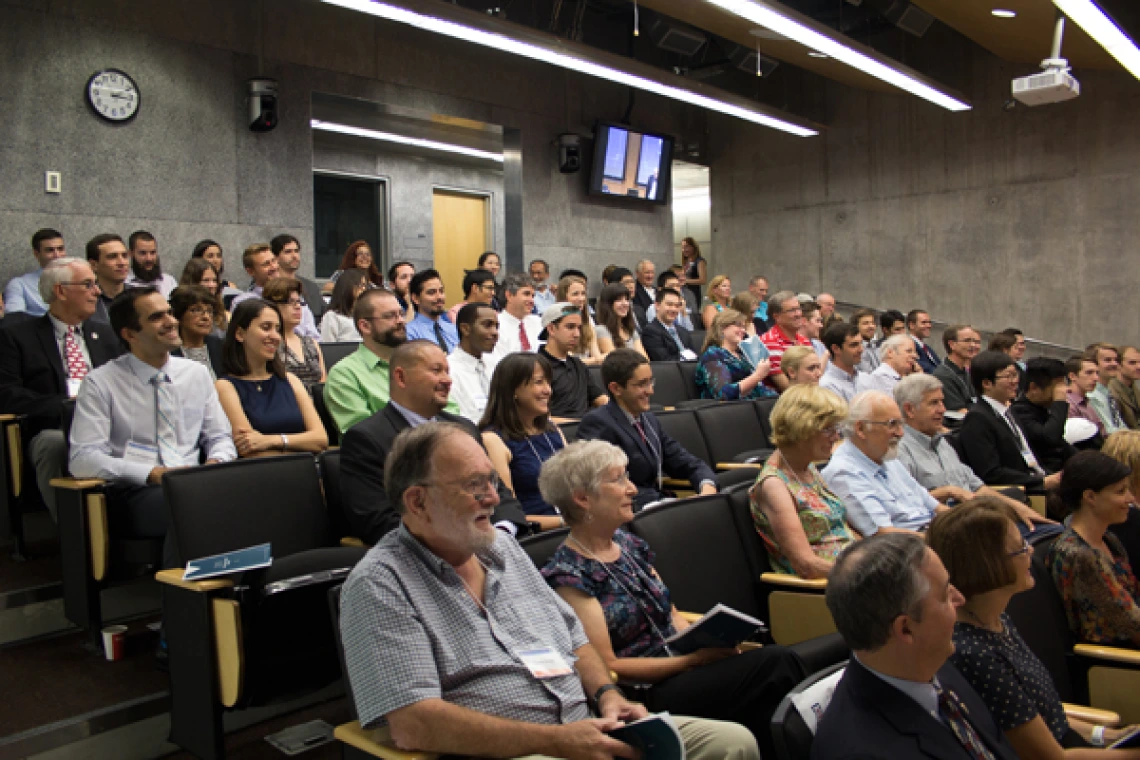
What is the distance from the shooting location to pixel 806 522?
2.81 meters

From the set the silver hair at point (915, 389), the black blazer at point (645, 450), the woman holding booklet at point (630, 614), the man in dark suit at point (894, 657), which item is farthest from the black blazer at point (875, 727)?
the silver hair at point (915, 389)

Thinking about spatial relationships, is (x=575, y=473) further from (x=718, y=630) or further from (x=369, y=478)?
(x=369, y=478)

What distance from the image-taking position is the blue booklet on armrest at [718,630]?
1834mm

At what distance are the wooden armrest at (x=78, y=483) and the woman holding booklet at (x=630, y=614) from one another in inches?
63.3

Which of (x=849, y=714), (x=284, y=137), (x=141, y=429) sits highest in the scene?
(x=284, y=137)

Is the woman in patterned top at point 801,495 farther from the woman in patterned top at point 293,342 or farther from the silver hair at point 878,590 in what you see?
the woman in patterned top at point 293,342

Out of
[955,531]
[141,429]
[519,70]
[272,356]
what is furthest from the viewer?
[519,70]

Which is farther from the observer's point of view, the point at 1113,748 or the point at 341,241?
the point at 341,241

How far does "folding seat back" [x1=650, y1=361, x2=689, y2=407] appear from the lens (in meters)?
5.54

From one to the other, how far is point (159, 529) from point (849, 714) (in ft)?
7.62

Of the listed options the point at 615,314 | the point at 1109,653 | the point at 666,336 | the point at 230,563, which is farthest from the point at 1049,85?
the point at 230,563

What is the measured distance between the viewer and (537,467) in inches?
130

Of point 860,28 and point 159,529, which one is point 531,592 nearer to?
point 159,529

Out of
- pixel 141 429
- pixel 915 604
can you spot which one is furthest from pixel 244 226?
pixel 915 604
